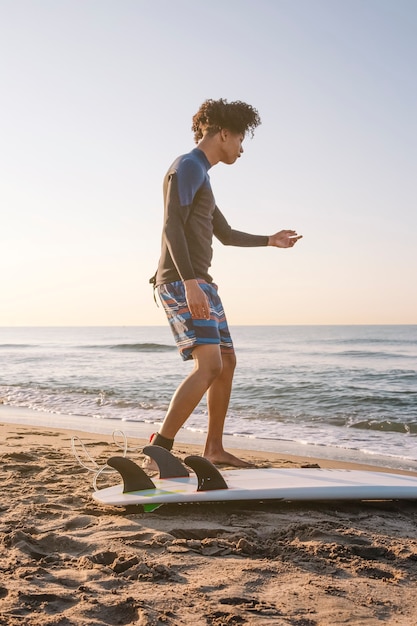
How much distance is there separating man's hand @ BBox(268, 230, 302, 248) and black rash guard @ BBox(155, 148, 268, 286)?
0.60 m

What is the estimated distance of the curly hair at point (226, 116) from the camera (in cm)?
381

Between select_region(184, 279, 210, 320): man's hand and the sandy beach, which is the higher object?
select_region(184, 279, 210, 320): man's hand

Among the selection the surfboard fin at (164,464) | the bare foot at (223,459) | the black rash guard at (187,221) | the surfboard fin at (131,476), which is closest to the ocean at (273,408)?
the bare foot at (223,459)

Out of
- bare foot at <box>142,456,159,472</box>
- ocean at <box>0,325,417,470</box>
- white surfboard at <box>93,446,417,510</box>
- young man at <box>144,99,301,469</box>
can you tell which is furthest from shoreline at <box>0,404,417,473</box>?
bare foot at <box>142,456,159,472</box>

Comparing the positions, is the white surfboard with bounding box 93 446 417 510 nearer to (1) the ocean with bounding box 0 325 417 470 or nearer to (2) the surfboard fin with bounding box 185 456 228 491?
(2) the surfboard fin with bounding box 185 456 228 491

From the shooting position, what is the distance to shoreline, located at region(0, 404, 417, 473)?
5020 millimetres

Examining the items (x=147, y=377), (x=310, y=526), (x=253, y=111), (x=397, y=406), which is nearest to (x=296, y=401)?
(x=397, y=406)

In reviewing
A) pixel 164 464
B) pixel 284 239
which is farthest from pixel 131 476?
pixel 284 239

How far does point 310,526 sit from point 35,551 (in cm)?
111

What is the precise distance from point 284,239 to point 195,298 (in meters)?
1.12

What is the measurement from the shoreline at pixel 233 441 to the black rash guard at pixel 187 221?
220 centimetres

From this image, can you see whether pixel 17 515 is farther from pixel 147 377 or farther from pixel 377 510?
pixel 147 377

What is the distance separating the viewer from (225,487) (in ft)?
9.51

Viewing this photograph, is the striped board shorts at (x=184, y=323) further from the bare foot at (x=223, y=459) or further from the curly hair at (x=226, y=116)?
the curly hair at (x=226, y=116)
